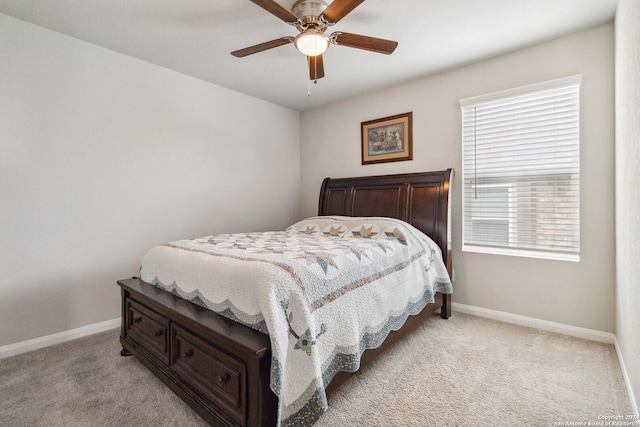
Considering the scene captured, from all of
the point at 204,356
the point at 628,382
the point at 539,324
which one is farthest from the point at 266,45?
the point at 539,324

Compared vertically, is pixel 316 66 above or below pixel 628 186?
above

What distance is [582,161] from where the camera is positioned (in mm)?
2377

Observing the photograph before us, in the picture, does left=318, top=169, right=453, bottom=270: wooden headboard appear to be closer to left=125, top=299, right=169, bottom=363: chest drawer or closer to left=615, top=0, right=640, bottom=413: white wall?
left=615, top=0, right=640, bottom=413: white wall

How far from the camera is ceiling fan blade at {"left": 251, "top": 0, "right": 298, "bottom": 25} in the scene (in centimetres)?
162

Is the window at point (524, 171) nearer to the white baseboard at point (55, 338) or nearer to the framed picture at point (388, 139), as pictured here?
the framed picture at point (388, 139)

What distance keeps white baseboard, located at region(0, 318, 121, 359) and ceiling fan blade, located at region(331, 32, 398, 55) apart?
304 cm

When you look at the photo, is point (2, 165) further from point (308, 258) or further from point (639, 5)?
point (639, 5)

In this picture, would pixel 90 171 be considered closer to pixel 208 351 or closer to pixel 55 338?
pixel 55 338

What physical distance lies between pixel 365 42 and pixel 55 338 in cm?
327

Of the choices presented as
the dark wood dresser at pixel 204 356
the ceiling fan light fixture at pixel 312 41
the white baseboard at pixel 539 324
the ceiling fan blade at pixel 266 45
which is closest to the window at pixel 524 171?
the white baseboard at pixel 539 324

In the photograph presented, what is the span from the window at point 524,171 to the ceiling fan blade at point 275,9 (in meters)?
1.94

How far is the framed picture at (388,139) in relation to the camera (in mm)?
3352

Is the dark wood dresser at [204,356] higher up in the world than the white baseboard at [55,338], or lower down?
higher up

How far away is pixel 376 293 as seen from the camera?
1.90m
